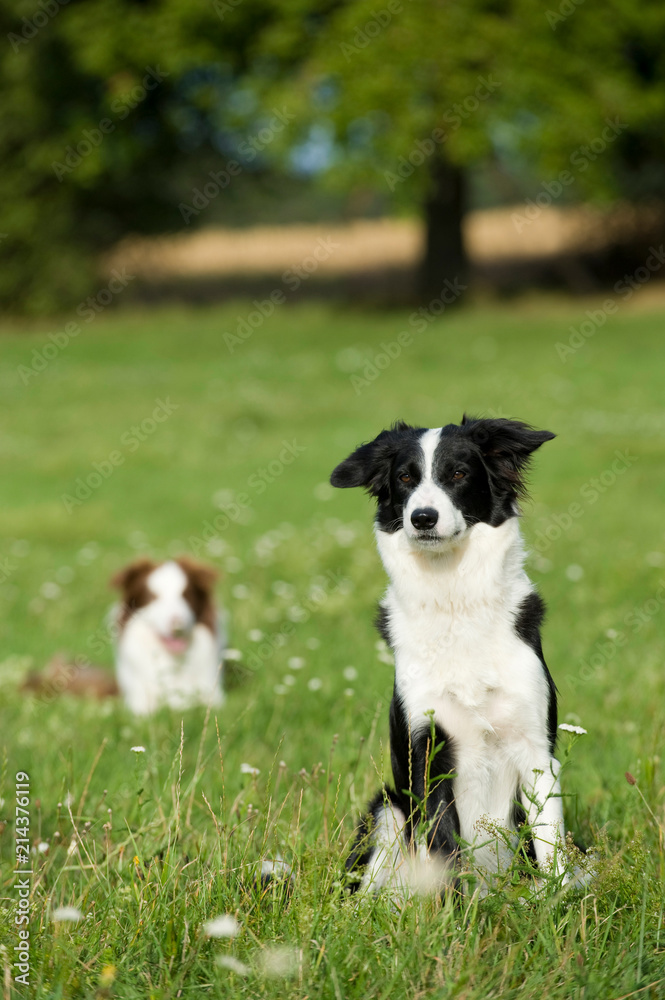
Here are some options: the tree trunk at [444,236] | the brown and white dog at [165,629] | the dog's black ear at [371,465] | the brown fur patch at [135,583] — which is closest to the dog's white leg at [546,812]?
the dog's black ear at [371,465]

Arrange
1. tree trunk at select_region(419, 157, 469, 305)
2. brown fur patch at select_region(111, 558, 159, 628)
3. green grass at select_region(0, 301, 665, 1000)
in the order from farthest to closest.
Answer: tree trunk at select_region(419, 157, 469, 305), brown fur patch at select_region(111, 558, 159, 628), green grass at select_region(0, 301, 665, 1000)

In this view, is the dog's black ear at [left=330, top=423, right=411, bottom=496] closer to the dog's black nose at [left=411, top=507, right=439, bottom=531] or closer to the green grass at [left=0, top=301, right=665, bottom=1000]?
the dog's black nose at [left=411, top=507, right=439, bottom=531]

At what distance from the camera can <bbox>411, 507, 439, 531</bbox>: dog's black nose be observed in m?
3.36

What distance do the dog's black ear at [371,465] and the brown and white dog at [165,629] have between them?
3.32m

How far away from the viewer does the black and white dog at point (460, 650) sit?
3.38m

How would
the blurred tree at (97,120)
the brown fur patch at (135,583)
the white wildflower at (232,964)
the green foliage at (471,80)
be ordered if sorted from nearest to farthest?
the white wildflower at (232,964) → the brown fur patch at (135,583) → the green foliage at (471,80) → the blurred tree at (97,120)

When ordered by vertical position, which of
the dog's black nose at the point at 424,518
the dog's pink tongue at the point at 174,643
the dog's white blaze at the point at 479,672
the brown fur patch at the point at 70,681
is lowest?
the brown fur patch at the point at 70,681

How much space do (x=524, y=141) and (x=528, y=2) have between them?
274 cm

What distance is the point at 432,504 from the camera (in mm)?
3389

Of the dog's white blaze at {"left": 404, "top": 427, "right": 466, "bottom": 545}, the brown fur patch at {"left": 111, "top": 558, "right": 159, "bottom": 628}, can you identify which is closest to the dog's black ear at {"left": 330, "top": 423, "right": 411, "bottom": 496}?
the dog's white blaze at {"left": 404, "top": 427, "right": 466, "bottom": 545}

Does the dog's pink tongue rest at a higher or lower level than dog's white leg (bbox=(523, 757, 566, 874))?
lower

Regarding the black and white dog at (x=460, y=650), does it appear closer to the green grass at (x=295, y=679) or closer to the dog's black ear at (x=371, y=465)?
the dog's black ear at (x=371, y=465)

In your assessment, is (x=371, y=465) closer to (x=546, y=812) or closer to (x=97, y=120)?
(x=546, y=812)

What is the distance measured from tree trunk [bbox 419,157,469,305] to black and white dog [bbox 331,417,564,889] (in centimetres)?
2328
